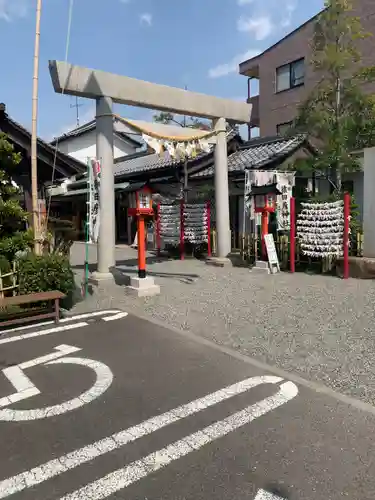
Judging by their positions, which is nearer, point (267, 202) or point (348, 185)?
point (267, 202)

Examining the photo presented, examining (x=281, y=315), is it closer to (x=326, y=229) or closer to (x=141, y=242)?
(x=141, y=242)

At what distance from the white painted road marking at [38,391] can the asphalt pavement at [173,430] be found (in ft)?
0.05

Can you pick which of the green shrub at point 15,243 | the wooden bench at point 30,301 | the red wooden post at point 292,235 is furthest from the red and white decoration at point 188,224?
the wooden bench at point 30,301

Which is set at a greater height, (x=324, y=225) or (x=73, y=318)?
(x=324, y=225)

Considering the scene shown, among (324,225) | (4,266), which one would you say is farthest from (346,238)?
(4,266)

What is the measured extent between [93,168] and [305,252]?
5689 millimetres

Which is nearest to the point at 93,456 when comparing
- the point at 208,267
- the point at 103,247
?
the point at 103,247

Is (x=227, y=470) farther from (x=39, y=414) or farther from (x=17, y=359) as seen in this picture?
(x=17, y=359)

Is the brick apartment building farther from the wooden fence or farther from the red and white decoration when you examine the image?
the wooden fence

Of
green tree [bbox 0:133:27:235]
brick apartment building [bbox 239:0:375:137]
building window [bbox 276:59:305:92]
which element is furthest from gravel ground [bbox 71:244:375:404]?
building window [bbox 276:59:305:92]

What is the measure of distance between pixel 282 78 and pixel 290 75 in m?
0.55

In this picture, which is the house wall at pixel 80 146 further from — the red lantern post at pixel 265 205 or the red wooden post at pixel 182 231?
the red lantern post at pixel 265 205

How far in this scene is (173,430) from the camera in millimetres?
3193

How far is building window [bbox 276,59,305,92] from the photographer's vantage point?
20956 millimetres
